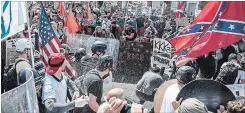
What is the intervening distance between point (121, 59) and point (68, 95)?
218 inches

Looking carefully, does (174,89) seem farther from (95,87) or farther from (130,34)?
(130,34)

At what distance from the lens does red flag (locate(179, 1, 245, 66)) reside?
489 cm

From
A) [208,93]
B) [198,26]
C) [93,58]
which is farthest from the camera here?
[93,58]

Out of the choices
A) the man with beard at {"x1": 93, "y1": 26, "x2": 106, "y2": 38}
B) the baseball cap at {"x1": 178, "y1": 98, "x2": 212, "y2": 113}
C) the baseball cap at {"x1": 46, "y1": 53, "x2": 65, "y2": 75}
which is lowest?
the man with beard at {"x1": 93, "y1": 26, "x2": 106, "y2": 38}

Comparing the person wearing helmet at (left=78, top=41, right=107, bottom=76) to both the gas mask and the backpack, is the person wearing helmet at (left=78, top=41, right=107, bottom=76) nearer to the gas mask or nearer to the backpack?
the backpack

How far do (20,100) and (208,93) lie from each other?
1901mm

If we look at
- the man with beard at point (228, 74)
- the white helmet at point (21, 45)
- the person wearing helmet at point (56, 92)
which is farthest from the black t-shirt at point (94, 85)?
the man with beard at point (228, 74)

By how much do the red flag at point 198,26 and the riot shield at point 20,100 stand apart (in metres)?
3.18

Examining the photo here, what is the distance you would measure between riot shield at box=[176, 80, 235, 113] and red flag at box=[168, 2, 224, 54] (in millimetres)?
1689

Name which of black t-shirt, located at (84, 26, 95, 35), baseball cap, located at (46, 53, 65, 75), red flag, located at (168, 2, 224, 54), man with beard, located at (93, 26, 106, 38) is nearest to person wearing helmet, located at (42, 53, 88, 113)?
baseball cap, located at (46, 53, 65, 75)

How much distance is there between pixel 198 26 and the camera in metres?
5.29

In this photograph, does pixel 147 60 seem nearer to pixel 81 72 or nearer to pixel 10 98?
pixel 81 72

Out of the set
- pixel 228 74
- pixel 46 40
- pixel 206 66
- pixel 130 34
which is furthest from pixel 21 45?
pixel 130 34

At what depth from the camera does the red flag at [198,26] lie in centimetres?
508
